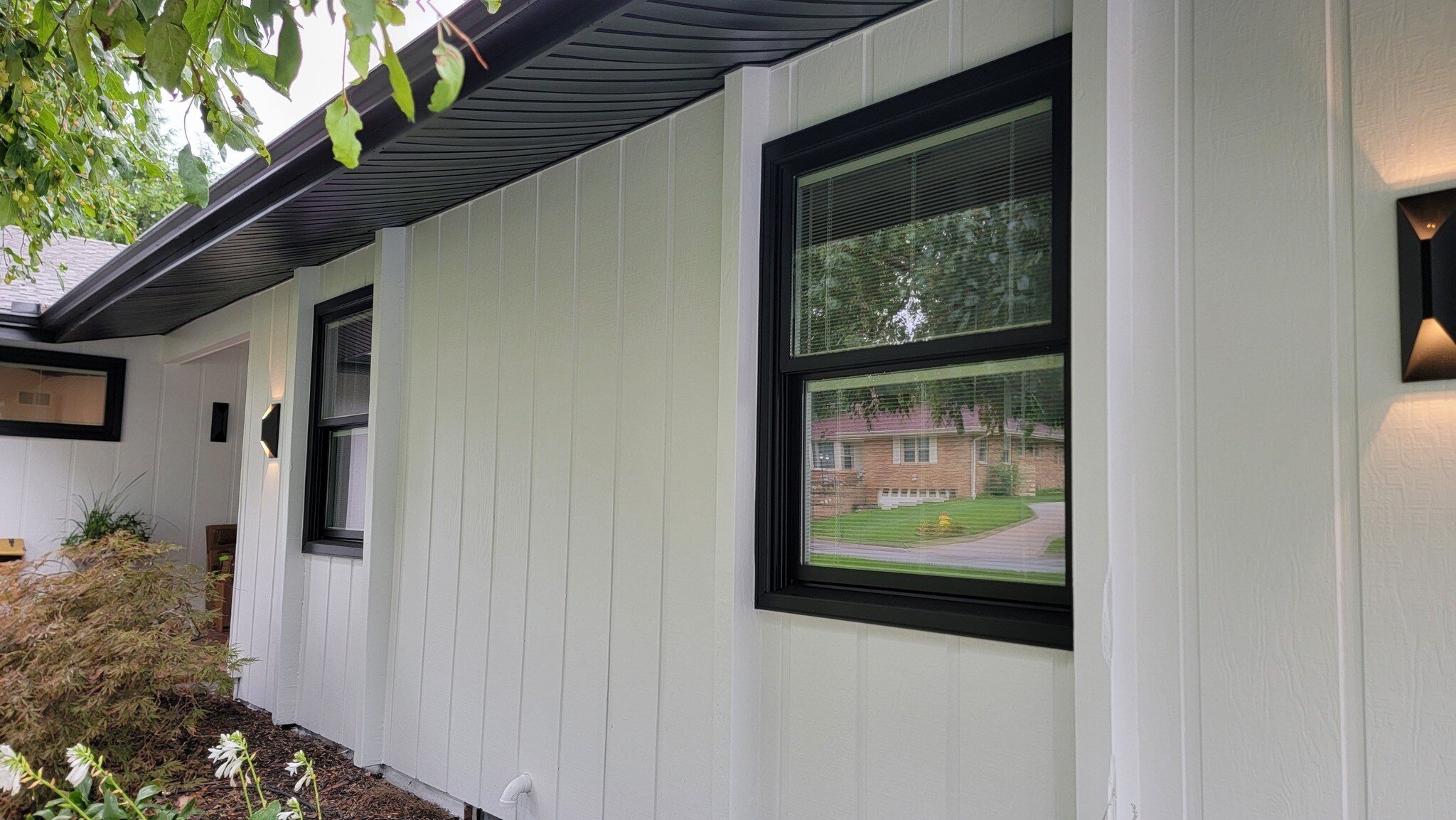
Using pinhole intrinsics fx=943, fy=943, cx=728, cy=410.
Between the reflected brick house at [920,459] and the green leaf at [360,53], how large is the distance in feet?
5.65

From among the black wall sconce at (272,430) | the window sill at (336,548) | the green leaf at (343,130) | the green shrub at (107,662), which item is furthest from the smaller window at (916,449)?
the black wall sconce at (272,430)

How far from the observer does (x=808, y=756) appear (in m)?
2.56

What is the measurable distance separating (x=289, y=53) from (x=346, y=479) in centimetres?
467

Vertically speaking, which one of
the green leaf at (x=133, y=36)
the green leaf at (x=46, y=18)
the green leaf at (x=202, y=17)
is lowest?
the green leaf at (x=202, y=17)

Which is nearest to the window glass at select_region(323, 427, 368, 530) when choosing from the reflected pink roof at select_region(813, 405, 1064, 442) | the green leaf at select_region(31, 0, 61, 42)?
the reflected pink roof at select_region(813, 405, 1064, 442)

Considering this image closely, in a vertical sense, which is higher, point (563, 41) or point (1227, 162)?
point (563, 41)

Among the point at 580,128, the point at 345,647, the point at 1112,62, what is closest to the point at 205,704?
the point at 345,647

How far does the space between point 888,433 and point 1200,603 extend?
0.88 m

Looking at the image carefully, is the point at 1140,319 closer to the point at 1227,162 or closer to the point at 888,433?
the point at 1227,162

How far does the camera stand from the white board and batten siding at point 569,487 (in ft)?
9.95

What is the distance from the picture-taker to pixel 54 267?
7.85 meters

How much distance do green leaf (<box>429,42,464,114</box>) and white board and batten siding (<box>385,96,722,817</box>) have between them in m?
2.16

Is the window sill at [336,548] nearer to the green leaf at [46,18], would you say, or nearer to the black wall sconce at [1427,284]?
the green leaf at [46,18]

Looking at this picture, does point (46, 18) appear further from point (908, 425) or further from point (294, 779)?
point (294, 779)
